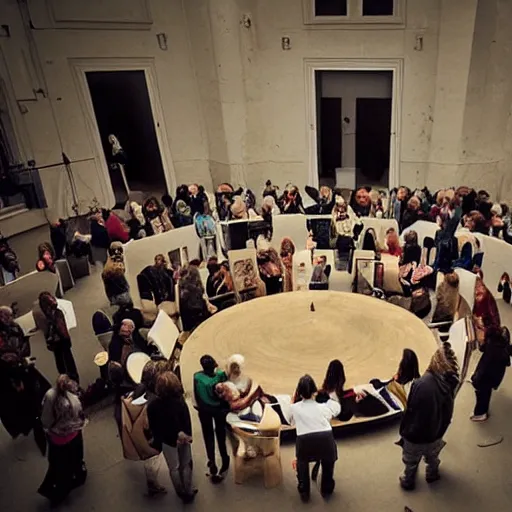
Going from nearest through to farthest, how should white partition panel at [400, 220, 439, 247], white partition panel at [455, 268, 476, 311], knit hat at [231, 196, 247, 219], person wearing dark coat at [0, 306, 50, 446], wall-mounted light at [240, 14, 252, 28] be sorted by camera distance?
person wearing dark coat at [0, 306, 50, 446], white partition panel at [455, 268, 476, 311], white partition panel at [400, 220, 439, 247], knit hat at [231, 196, 247, 219], wall-mounted light at [240, 14, 252, 28]

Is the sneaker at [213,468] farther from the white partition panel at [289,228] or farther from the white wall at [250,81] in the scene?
the white wall at [250,81]

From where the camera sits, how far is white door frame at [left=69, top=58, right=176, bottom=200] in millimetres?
11070

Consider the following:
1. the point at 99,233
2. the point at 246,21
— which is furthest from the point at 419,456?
the point at 246,21

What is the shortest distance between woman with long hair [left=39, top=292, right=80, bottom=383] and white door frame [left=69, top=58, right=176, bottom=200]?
6297mm

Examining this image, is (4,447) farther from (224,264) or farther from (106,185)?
(106,185)

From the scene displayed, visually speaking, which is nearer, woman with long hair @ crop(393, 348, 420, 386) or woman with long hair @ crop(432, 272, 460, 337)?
woman with long hair @ crop(393, 348, 420, 386)

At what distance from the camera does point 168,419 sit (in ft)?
14.5

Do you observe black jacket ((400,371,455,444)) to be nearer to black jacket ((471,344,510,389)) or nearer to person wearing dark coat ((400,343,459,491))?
person wearing dark coat ((400,343,459,491))

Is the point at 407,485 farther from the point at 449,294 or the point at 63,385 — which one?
the point at 63,385

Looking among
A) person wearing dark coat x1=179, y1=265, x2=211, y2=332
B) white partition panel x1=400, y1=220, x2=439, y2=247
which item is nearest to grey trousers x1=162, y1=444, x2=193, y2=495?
person wearing dark coat x1=179, y1=265, x2=211, y2=332

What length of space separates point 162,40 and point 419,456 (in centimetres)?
1040

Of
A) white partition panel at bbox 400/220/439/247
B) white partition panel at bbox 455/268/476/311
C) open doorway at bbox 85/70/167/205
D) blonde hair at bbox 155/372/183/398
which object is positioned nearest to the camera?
blonde hair at bbox 155/372/183/398

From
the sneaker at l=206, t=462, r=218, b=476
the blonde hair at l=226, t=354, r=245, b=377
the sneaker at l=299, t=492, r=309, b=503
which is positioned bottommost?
the sneaker at l=299, t=492, r=309, b=503

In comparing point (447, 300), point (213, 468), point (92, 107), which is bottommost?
point (213, 468)
